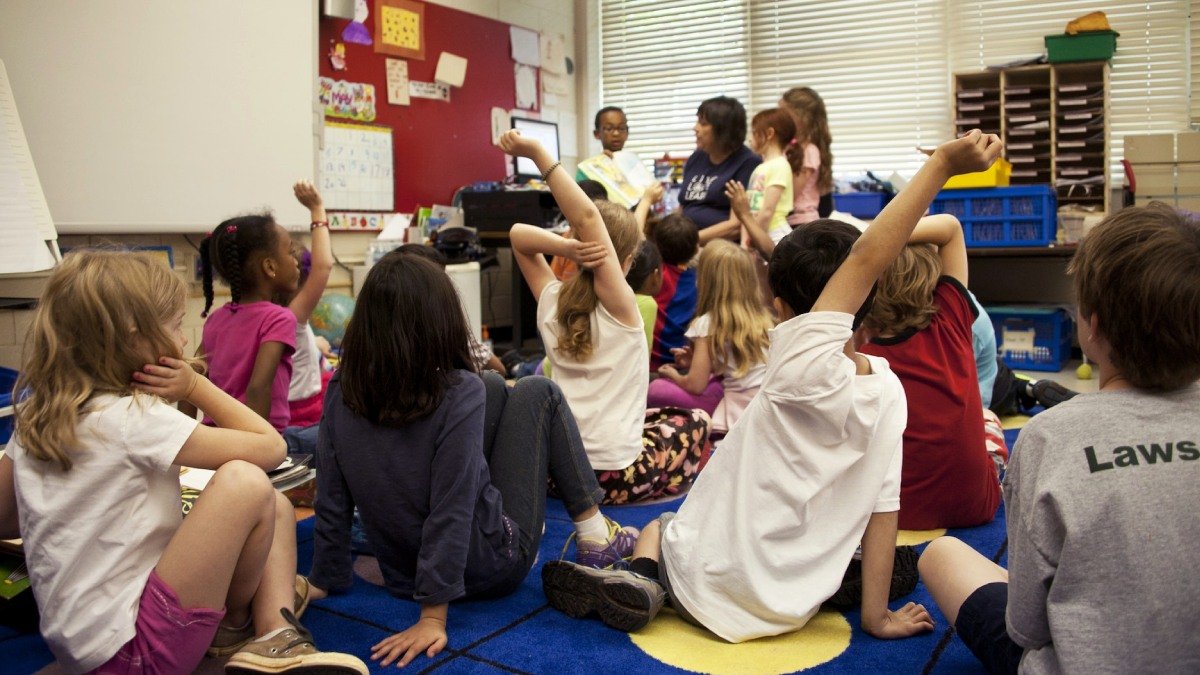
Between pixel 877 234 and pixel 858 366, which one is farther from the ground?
pixel 877 234

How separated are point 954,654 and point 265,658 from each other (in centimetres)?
104

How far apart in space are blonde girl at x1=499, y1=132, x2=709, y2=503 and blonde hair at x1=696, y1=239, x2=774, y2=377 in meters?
0.50

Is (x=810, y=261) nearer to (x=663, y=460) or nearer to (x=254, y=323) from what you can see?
(x=663, y=460)

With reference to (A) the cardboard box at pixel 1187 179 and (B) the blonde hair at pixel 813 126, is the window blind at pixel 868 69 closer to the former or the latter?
(A) the cardboard box at pixel 1187 179

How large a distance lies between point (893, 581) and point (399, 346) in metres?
0.97

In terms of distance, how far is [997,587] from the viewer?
1348 mm

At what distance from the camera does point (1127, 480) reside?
3.18ft

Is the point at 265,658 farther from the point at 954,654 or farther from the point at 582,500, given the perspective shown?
the point at 954,654

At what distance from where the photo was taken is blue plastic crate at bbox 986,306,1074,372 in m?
4.53

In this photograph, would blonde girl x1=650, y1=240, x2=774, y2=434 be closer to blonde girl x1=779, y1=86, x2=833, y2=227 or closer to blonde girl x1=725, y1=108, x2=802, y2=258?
blonde girl x1=725, y1=108, x2=802, y2=258

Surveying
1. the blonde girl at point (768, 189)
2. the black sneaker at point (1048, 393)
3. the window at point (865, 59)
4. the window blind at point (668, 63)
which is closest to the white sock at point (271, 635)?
the blonde girl at point (768, 189)

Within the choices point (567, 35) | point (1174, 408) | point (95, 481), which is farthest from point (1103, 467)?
point (567, 35)

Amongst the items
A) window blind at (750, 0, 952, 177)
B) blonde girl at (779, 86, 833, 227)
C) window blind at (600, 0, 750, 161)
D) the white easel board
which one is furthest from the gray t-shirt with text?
window blind at (600, 0, 750, 161)

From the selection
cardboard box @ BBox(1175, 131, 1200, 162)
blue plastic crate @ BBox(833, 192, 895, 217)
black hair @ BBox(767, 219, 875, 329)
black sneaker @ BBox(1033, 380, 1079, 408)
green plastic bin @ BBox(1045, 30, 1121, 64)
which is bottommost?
black sneaker @ BBox(1033, 380, 1079, 408)
